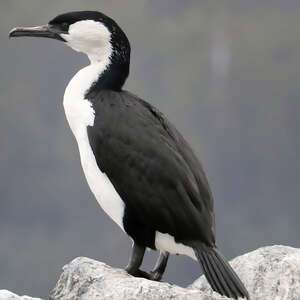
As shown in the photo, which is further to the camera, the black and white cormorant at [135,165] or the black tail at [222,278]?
the black and white cormorant at [135,165]

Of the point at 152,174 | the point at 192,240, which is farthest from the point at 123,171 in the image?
the point at 192,240

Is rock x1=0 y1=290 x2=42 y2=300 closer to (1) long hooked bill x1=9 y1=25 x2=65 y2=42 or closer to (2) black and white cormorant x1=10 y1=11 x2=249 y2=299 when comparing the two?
(2) black and white cormorant x1=10 y1=11 x2=249 y2=299

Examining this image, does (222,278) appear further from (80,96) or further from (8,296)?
(80,96)

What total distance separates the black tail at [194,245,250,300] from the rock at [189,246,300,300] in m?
0.90

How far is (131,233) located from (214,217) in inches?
21.9

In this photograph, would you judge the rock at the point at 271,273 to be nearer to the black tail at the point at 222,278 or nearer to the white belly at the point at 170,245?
the white belly at the point at 170,245

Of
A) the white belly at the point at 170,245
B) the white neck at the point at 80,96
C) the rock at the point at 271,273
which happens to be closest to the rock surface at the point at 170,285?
the rock at the point at 271,273

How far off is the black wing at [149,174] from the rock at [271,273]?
2.50 ft

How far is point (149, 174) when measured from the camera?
526 cm

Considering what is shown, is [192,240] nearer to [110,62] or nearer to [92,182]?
[92,182]

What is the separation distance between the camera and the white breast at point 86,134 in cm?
538

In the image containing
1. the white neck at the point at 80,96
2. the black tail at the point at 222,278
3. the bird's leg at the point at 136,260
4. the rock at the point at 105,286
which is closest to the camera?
the rock at the point at 105,286

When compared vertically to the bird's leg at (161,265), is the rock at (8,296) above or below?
below

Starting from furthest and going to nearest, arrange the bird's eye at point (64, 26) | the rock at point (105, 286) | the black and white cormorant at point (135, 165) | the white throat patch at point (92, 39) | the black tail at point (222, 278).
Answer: the bird's eye at point (64, 26) < the white throat patch at point (92, 39) < the black and white cormorant at point (135, 165) < the black tail at point (222, 278) < the rock at point (105, 286)
